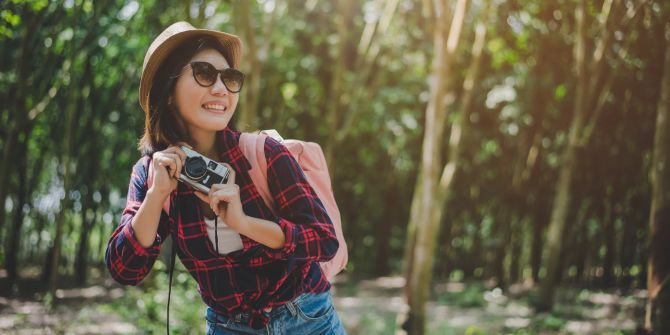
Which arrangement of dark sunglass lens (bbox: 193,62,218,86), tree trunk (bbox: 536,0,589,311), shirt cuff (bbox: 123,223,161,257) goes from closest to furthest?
shirt cuff (bbox: 123,223,161,257), dark sunglass lens (bbox: 193,62,218,86), tree trunk (bbox: 536,0,589,311)

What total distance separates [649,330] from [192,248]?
14.2ft

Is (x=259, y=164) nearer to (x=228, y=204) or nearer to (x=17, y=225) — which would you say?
(x=228, y=204)

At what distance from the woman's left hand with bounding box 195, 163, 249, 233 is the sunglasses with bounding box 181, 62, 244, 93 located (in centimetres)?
38

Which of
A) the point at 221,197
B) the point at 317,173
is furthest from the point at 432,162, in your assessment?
the point at 221,197

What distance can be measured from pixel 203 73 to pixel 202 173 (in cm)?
37

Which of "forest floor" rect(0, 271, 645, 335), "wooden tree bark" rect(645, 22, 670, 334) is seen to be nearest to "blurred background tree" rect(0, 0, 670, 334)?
"wooden tree bark" rect(645, 22, 670, 334)

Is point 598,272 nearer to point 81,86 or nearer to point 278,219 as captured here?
point 81,86

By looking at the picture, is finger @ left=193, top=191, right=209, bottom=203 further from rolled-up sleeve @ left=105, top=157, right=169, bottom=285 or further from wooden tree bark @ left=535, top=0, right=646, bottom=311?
wooden tree bark @ left=535, top=0, right=646, bottom=311

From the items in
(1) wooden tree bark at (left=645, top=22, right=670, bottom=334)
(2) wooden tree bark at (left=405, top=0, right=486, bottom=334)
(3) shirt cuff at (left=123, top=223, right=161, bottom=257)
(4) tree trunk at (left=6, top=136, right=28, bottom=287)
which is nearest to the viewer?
(3) shirt cuff at (left=123, top=223, right=161, bottom=257)

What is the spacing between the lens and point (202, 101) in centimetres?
192

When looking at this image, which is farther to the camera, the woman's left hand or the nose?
the nose

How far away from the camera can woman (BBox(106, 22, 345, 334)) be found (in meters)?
1.75

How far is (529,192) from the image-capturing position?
14.3 metres

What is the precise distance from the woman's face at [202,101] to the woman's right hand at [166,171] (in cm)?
20
